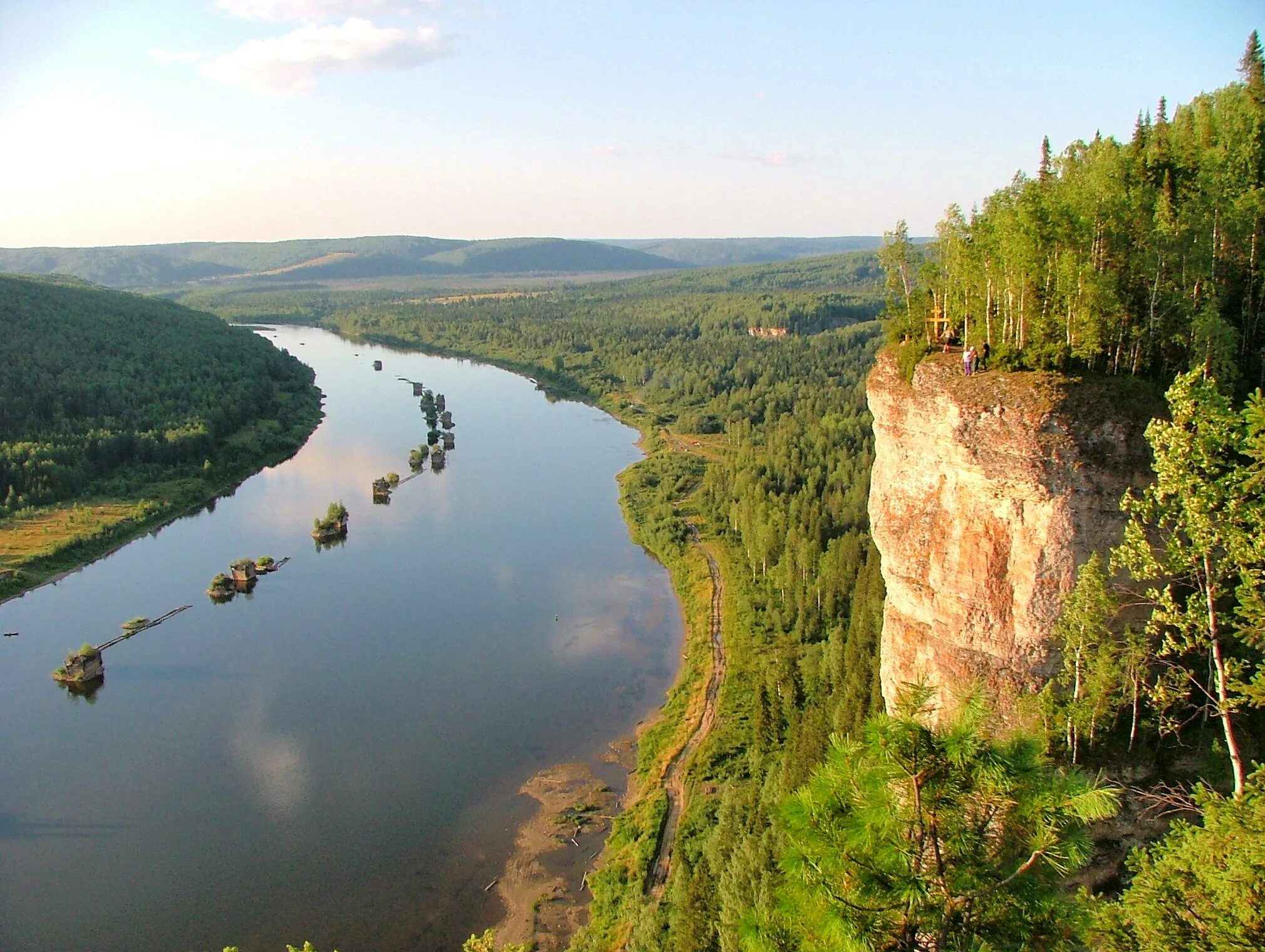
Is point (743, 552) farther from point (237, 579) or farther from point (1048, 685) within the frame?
point (1048, 685)

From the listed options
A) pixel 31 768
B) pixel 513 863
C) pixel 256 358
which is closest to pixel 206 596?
pixel 31 768

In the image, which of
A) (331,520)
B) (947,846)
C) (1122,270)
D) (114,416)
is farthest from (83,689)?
(114,416)

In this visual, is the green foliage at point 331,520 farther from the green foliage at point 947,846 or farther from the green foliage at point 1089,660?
the green foliage at point 947,846

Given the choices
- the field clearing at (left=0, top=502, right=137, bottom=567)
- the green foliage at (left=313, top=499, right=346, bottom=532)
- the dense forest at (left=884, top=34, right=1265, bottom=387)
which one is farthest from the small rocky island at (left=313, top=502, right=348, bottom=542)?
the dense forest at (left=884, top=34, right=1265, bottom=387)

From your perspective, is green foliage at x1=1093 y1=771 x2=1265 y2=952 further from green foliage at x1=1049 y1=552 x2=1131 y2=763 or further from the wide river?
the wide river

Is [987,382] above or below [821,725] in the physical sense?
above

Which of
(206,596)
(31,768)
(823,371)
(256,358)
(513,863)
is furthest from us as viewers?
(256,358)

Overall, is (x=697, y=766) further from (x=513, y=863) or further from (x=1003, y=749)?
(x=1003, y=749)
